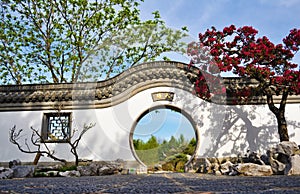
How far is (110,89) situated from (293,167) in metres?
4.10

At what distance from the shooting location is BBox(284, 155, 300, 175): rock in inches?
149

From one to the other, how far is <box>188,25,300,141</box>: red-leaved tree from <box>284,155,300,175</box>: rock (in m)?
1.50

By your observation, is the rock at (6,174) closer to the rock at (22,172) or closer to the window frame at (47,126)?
the rock at (22,172)

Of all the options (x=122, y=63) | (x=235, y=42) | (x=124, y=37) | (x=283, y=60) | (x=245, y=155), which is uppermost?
(x=124, y=37)

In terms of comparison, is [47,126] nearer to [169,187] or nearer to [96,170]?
[96,170]

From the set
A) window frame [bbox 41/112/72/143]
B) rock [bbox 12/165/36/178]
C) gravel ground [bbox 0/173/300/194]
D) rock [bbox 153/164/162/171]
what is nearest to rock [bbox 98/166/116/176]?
rock [bbox 12/165/36/178]

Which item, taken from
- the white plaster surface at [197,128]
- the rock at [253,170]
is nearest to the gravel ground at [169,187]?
the rock at [253,170]

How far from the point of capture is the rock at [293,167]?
3.79m

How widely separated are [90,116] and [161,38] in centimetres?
341

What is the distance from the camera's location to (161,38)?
8.48m

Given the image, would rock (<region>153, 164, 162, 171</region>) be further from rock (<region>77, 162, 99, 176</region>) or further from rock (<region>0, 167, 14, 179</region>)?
rock (<region>0, 167, 14, 179</region>)

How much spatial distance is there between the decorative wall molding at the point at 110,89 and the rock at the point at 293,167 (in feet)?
8.19

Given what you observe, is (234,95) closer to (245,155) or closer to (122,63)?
(245,155)

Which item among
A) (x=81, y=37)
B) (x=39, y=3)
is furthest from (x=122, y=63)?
(x=39, y=3)
